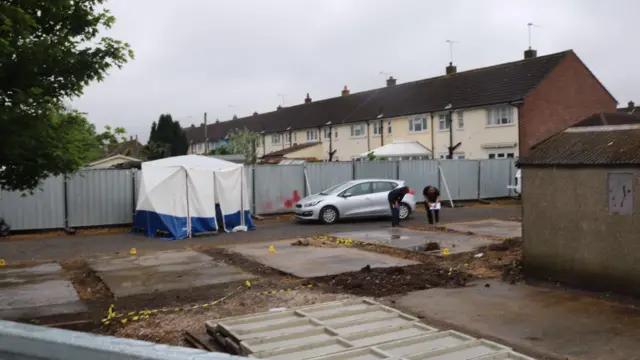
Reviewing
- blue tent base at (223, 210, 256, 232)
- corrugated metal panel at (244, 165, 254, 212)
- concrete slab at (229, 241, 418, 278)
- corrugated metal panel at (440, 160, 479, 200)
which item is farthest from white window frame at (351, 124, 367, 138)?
concrete slab at (229, 241, 418, 278)

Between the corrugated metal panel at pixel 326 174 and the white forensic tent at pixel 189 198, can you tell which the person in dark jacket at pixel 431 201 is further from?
the corrugated metal panel at pixel 326 174

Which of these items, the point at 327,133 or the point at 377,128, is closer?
the point at 377,128

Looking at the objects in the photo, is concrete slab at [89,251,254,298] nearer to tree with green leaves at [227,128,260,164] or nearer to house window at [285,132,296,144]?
tree with green leaves at [227,128,260,164]

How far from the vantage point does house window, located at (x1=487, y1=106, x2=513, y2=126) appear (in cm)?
3095

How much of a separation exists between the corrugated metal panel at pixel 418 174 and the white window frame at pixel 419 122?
11.8 meters

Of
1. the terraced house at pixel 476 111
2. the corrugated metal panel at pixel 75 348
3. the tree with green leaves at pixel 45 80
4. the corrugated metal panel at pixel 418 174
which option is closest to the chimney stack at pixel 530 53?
the terraced house at pixel 476 111

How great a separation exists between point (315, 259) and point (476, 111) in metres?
23.8

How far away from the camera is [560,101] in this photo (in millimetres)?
31609

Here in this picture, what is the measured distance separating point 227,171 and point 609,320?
12.0 meters

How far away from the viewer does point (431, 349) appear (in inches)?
211

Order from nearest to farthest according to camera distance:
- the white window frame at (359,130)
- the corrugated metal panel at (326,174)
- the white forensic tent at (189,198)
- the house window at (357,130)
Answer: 1. the white forensic tent at (189,198)
2. the corrugated metal panel at (326,174)
3. the white window frame at (359,130)
4. the house window at (357,130)

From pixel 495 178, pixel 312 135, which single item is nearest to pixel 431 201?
pixel 495 178

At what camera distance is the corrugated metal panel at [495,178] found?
2606 centimetres

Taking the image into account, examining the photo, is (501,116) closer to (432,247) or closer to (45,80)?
(432,247)
